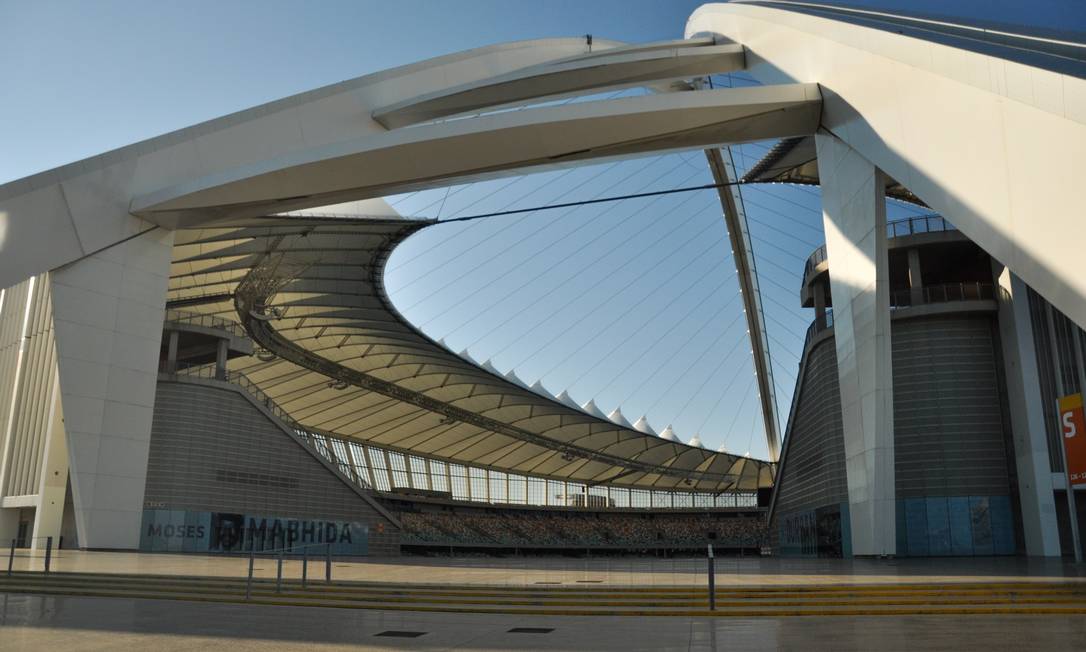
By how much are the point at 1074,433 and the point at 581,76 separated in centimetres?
1707

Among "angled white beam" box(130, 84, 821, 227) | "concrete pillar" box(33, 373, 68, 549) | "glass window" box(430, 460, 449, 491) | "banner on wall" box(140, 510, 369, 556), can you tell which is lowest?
"banner on wall" box(140, 510, 369, 556)

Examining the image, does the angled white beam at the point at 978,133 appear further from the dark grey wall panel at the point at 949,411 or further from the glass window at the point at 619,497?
the glass window at the point at 619,497

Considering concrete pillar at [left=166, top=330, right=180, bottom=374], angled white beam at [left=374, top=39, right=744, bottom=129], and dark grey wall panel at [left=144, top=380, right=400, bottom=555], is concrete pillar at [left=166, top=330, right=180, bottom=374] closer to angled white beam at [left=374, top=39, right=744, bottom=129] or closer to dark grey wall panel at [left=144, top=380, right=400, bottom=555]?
dark grey wall panel at [left=144, top=380, right=400, bottom=555]

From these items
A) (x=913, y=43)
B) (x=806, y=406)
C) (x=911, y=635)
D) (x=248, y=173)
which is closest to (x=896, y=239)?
(x=806, y=406)

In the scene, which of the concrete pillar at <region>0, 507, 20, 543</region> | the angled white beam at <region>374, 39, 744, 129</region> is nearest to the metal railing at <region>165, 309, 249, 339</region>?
the concrete pillar at <region>0, 507, 20, 543</region>

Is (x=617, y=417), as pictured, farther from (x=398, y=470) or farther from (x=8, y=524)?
(x=8, y=524)

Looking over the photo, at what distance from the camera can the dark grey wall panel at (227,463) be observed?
110 feet

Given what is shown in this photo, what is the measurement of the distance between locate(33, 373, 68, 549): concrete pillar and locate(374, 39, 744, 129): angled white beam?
1450 cm

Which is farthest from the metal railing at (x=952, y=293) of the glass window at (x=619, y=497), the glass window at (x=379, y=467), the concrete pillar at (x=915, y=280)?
the glass window at (x=619, y=497)

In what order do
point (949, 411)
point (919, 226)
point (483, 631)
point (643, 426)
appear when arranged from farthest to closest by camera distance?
point (643, 426)
point (919, 226)
point (949, 411)
point (483, 631)

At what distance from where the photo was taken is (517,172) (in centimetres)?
2703

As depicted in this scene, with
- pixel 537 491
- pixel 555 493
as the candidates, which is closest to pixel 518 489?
pixel 537 491

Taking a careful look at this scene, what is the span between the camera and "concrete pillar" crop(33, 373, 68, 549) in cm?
2819

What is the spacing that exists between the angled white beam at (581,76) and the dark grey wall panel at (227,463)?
14.0m
